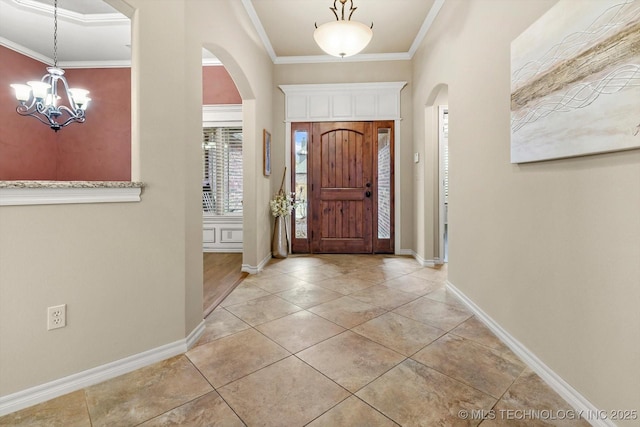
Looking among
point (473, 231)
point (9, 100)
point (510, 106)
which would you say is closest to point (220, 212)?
point (9, 100)

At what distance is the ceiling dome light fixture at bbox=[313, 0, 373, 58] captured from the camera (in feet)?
8.34

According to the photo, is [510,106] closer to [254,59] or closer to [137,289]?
[137,289]

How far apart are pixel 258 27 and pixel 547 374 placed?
13.8ft

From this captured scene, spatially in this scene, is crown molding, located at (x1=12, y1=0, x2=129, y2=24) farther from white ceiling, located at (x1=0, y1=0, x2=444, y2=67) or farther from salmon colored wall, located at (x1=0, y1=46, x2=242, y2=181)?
salmon colored wall, located at (x1=0, y1=46, x2=242, y2=181)

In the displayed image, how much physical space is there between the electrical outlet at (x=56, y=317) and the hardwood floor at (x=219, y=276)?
40.1 inches

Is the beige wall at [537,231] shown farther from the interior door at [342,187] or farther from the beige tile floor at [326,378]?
the interior door at [342,187]

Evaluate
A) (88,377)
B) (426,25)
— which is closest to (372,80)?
(426,25)

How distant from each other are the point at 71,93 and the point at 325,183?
3.35m

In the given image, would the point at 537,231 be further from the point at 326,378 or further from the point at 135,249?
the point at 135,249

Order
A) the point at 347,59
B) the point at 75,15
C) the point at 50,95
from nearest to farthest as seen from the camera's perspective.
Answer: the point at 50,95 < the point at 75,15 < the point at 347,59

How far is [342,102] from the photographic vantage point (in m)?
4.54

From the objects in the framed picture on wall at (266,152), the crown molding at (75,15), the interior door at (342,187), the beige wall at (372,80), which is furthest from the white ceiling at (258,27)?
the framed picture on wall at (266,152)

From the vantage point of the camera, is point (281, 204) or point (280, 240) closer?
point (281, 204)

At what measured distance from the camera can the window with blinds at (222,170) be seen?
492 centimetres
